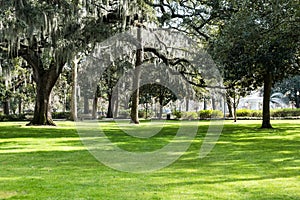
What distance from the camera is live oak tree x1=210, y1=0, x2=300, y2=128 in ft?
37.9

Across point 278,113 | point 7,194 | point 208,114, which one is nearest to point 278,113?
point 278,113

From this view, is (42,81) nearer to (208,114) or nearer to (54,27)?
(54,27)

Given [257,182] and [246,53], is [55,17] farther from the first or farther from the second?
[257,182]

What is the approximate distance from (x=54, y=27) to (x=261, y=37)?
691cm

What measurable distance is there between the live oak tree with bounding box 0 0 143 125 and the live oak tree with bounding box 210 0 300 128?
177 inches

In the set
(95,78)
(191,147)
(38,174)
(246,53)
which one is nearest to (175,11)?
(246,53)

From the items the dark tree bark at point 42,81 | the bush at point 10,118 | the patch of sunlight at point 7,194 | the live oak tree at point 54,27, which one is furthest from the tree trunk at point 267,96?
the bush at point 10,118

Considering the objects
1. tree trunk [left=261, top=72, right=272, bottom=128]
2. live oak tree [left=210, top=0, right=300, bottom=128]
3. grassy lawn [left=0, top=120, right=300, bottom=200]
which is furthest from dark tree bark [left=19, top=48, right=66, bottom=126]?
grassy lawn [left=0, top=120, right=300, bottom=200]

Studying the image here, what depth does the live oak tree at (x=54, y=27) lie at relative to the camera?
40.7 feet

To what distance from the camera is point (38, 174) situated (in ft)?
22.3

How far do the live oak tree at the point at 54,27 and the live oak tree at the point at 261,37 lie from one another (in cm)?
449

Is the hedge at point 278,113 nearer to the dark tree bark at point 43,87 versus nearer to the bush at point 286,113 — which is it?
the bush at point 286,113

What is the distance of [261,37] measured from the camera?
12.3m

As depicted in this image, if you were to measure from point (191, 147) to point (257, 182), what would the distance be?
5080 mm
